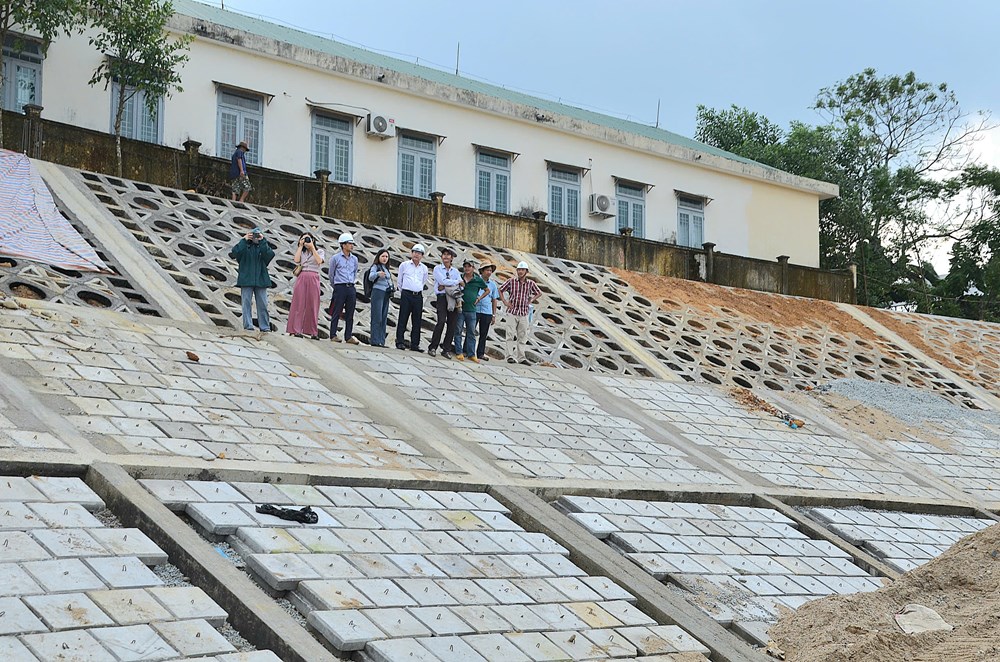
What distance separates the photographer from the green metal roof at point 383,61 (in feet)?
76.7

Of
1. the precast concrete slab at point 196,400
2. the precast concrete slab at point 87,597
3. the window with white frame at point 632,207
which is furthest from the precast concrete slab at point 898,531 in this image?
the window with white frame at point 632,207

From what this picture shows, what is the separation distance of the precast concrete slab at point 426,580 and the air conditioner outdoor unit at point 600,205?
52.7 feet

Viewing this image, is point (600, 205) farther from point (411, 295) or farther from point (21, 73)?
point (21, 73)

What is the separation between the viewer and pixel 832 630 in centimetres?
822

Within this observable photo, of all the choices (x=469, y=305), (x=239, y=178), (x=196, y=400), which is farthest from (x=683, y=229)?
(x=196, y=400)

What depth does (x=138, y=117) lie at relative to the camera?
64.2ft

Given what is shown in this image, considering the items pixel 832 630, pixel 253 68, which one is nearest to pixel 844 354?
pixel 253 68

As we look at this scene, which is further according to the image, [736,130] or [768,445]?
[736,130]

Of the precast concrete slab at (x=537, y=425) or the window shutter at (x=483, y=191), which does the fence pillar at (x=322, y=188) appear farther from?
the precast concrete slab at (x=537, y=425)

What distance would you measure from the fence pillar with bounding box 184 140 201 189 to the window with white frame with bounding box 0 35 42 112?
2.45 metres

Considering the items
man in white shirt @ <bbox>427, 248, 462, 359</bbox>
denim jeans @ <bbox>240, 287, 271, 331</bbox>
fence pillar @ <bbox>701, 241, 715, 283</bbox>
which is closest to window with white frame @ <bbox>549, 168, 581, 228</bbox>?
fence pillar @ <bbox>701, 241, 715, 283</bbox>

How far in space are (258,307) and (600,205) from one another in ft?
41.6

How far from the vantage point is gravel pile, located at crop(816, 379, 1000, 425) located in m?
17.9

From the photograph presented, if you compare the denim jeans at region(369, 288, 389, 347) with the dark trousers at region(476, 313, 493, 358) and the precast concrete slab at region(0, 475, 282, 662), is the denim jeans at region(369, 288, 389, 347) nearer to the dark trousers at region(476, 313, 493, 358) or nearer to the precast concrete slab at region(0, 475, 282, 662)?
the dark trousers at region(476, 313, 493, 358)
